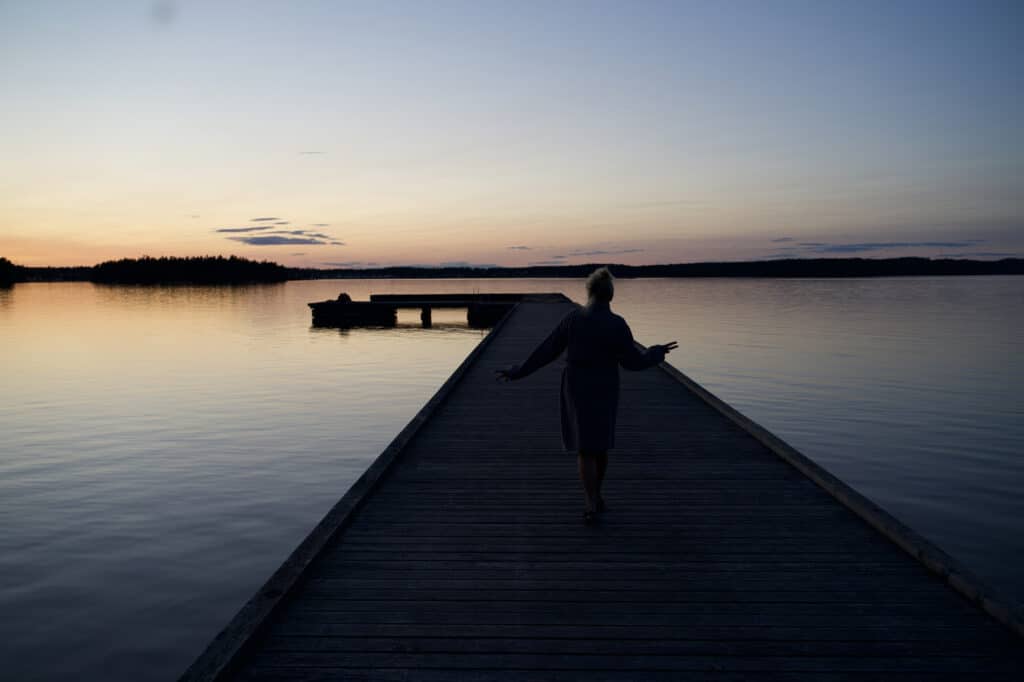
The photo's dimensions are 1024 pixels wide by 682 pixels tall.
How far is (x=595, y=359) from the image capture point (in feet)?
16.1

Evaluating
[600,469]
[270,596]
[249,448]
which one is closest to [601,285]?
[600,469]

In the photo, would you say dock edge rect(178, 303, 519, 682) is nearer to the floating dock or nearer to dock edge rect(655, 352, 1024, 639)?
dock edge rect(655, 352, 1024, 639)

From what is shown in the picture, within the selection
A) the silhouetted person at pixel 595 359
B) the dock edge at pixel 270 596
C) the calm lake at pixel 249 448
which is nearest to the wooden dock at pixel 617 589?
the dock edge at pixel 270 596

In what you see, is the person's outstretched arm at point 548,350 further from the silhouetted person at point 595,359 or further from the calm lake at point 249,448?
the calm lake at point 249,448

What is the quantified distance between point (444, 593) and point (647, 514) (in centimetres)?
210

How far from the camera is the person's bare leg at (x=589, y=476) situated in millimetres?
5055

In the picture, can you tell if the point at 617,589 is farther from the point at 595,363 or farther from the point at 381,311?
the point at 381,311

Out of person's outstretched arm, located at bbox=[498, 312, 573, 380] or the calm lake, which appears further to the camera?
the calm lake

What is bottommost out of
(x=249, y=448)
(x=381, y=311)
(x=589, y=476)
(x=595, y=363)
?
(x=249, y=448)

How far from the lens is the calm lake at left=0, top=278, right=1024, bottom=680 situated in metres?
6.72

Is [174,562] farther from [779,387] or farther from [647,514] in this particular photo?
[779,387]

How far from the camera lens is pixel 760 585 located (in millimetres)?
4168

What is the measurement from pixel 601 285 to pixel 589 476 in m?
1.50

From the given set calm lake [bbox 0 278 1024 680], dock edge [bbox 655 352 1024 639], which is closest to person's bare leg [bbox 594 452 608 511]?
calm lake [bbox 0 278 1024 680]
